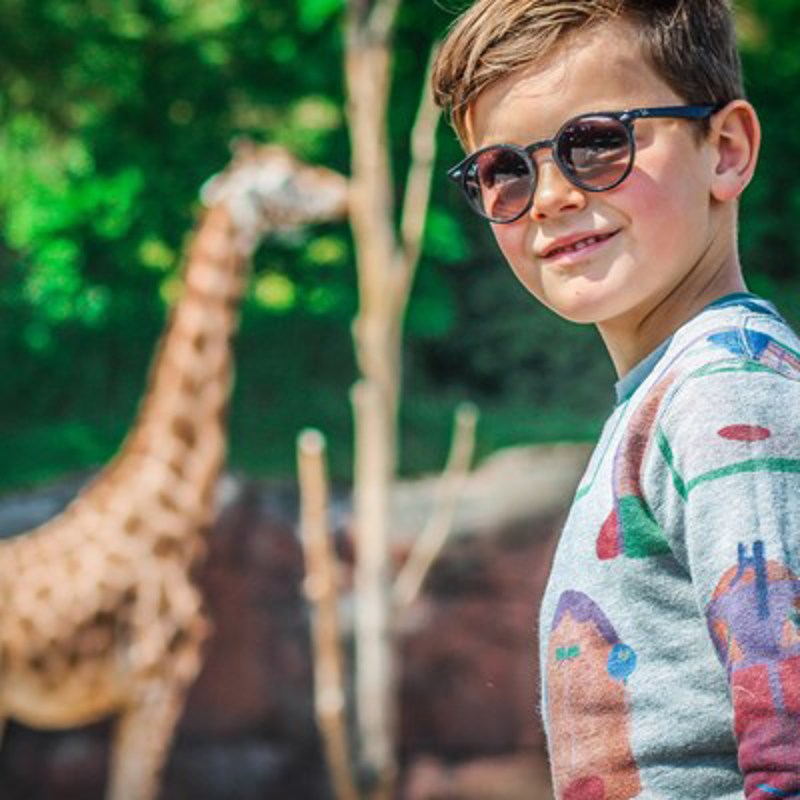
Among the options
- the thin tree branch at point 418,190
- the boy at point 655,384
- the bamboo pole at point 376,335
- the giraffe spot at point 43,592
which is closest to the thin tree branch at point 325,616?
the bamboo pole at point 376,335

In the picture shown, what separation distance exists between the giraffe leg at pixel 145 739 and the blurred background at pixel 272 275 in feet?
3.44

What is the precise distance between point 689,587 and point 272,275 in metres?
5.15

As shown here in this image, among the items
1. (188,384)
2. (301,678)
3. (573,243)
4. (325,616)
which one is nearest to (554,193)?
(573,243)

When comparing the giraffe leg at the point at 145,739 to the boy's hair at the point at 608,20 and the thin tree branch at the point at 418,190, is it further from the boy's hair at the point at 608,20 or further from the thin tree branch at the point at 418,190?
the boy's hair at the point at 608,20

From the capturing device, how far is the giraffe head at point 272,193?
15.4ft

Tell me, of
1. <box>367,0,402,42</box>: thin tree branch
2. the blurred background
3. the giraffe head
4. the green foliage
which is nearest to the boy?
the giraffe head

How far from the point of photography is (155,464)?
14.5 feet

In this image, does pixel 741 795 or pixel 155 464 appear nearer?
pixel 741 795

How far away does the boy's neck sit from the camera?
1.11 m

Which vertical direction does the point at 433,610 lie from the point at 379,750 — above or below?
above

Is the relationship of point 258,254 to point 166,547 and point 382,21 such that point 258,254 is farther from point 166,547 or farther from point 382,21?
point 166,547

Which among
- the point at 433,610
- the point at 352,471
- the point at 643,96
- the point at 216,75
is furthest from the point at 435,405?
the point at 643,96

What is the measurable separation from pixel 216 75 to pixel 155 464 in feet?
7.17

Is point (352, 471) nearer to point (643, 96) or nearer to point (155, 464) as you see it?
point (155, 464)
